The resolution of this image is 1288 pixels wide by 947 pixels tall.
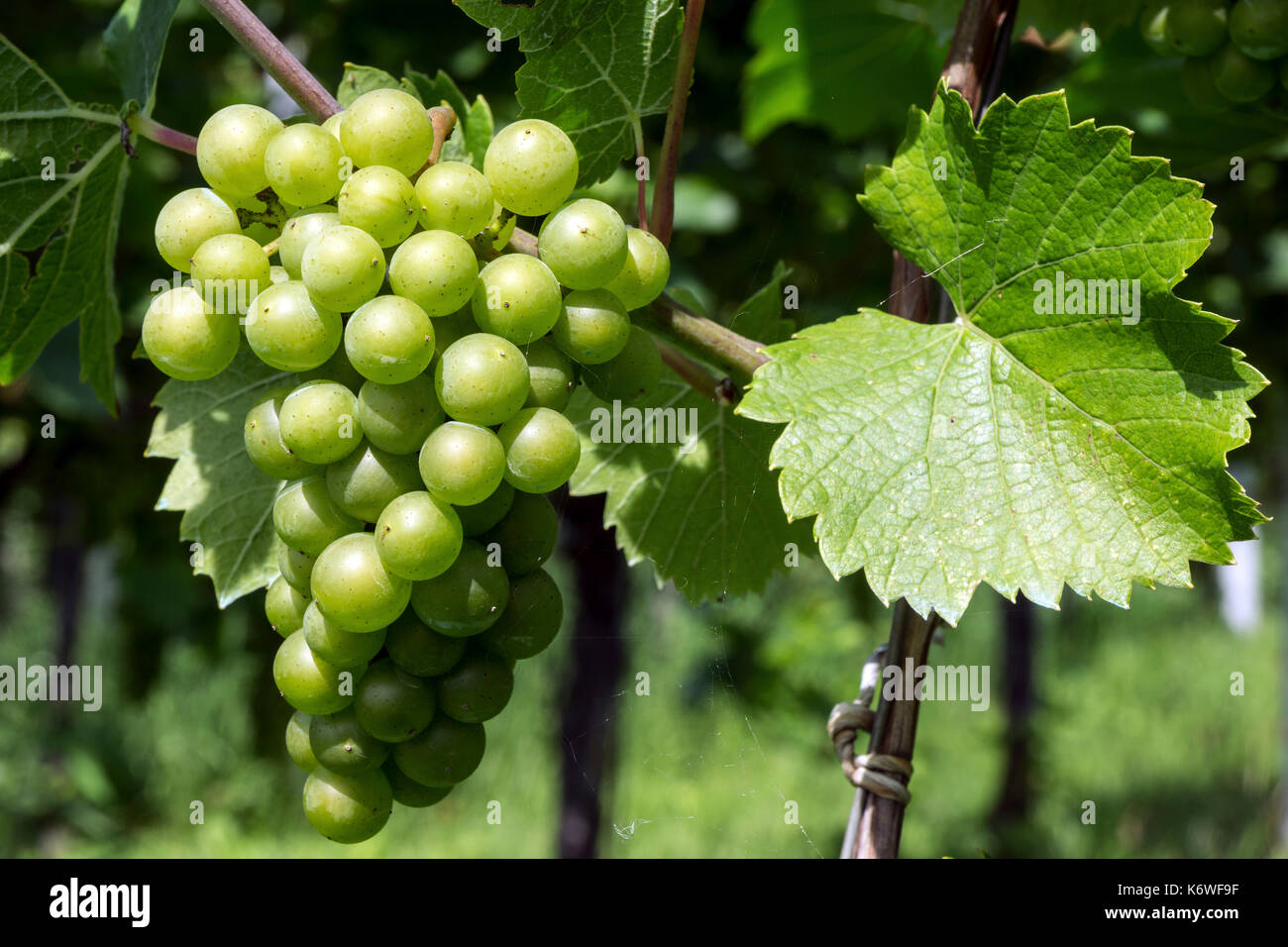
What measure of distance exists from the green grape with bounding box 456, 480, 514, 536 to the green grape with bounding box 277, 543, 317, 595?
111 mm

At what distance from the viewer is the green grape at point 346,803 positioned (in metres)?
0.79

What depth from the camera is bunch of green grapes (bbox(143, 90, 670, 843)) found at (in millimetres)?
719

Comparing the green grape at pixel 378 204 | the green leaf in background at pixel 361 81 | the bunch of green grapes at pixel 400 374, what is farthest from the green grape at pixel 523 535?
the green leaf in background at pixel 361 81

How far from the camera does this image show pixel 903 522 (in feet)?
2.57

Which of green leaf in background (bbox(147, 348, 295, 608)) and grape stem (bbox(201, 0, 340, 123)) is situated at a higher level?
grape stem (bbox(201, 0, 340, 123))

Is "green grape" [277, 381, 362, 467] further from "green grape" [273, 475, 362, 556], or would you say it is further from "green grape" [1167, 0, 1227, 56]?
"green grape" [1167, 0, 1227, 56]

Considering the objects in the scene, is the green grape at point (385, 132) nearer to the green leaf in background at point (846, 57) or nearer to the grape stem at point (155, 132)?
the grape stem at point (155, 132)

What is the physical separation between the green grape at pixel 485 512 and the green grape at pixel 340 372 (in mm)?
114

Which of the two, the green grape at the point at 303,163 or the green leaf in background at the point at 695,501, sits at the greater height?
the green grape at the point at 303,163

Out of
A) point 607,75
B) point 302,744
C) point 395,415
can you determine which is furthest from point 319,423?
point 607,75

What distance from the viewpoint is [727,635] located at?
2.92 meters

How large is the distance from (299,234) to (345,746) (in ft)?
1.17

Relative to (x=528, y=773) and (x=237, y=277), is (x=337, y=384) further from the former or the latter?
(x=528, y=773)

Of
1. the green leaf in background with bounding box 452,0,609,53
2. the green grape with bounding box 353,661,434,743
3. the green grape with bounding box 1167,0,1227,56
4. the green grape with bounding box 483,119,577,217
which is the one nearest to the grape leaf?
the green leaf in background with bounding box 452,0,609,53
